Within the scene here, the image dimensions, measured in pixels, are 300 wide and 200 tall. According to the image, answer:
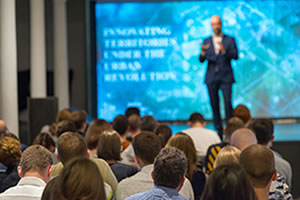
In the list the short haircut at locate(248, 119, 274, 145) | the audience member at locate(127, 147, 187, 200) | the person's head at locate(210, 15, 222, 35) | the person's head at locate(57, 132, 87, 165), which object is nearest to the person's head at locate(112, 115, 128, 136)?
the short haircut at locate(248, 119, 274, 145)

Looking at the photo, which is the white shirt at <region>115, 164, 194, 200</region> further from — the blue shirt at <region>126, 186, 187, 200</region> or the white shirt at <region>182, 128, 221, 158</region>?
the white shirt at <region>182, 128, 221, 158</region>

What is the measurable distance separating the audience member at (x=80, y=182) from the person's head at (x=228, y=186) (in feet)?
1.35

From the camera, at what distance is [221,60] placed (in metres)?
7.61

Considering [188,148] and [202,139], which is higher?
[188,148]

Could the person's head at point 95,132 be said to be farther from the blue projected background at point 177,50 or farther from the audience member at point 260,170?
the blue projected background at point 177,50

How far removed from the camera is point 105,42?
10969 millimetres

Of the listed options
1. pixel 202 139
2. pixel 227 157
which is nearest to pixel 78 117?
pixel 202 139

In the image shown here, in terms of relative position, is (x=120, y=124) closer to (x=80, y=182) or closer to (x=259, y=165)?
(x=259, y=165)

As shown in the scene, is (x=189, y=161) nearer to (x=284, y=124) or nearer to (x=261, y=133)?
(x=261, y=133)

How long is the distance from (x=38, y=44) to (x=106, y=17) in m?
2.52

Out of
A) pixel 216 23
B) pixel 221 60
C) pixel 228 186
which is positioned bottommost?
pixel 228 186

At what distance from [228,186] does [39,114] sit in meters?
5.91

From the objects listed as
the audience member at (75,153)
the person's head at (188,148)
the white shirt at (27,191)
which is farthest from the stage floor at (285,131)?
the white shirt at (27,191)

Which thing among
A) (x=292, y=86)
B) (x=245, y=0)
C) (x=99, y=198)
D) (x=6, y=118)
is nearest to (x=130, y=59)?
(x=245, y=0)
